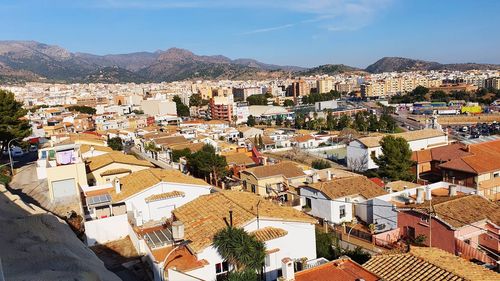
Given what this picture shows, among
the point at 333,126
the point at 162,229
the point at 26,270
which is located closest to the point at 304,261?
the point at 162,229

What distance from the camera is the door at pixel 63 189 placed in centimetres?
1923

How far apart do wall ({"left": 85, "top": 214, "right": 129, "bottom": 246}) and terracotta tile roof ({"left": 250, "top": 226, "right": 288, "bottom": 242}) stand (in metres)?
5.51

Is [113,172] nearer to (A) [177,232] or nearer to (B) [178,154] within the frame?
(B) [178,154]

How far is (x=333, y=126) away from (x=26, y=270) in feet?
242

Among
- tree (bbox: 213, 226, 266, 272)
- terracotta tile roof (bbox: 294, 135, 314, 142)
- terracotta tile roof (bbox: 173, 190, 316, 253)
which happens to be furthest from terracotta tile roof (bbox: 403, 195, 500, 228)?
terracotta tile roof (bbox: 294, 135, 314, 142)

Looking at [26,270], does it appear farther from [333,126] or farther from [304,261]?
[333,126]

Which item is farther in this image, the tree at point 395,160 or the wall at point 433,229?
the tree at point 395,160

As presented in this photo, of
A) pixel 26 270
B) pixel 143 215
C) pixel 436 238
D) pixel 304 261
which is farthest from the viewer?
pixel 143 215

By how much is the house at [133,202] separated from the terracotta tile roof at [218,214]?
6.33 ft

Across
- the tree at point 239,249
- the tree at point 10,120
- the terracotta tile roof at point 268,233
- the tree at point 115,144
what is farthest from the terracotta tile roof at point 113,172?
the tree at point 115,144

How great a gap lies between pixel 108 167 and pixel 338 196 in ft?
42.6

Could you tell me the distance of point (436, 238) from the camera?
15.7 meters

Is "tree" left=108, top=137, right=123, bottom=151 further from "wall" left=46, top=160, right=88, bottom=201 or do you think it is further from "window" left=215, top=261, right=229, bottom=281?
"window" left=215, top=261, right=229, bottom=281

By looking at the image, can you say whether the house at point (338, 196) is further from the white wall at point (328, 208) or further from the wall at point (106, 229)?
the wall at point (106, 229)
